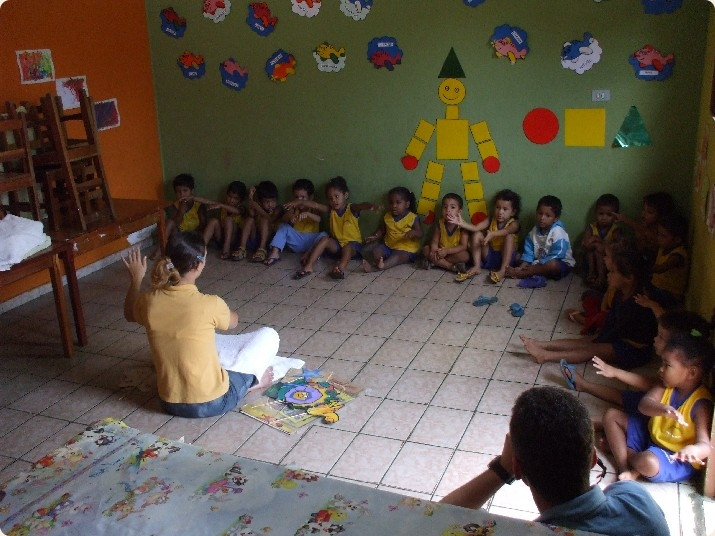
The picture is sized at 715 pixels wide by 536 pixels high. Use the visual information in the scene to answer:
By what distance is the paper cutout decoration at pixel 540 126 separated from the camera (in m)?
4.96

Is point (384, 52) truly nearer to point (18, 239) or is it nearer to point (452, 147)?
point (452, 147)

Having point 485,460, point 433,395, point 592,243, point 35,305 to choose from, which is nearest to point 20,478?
point 485,460

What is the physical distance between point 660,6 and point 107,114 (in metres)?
4.05

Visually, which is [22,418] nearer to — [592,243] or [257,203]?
[257,203]

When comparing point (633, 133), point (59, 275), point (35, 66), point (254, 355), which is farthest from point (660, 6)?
point (35, 66)

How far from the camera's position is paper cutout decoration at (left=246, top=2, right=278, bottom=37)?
17.9ft

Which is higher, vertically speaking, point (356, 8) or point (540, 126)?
point (356, 8)

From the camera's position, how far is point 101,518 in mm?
1421

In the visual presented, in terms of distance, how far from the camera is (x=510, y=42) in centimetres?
488

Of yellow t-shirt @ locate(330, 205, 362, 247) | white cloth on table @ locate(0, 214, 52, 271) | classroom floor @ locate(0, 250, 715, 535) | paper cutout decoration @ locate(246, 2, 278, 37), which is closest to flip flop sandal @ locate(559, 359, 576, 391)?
classroom floor @ locate(0, 250, 715, 535)

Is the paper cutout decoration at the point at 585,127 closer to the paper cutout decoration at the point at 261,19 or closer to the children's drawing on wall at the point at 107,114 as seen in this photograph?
the paper cutout decoration at the point at 261,19

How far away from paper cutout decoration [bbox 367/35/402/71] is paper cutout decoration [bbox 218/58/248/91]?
110cm

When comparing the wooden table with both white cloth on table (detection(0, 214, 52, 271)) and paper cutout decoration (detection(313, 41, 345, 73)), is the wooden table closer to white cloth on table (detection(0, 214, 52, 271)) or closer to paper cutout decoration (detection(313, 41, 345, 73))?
white cloth on table (detection(0, 214, 52, 271))

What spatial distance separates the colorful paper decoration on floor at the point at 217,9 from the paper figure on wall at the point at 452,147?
1.81m
